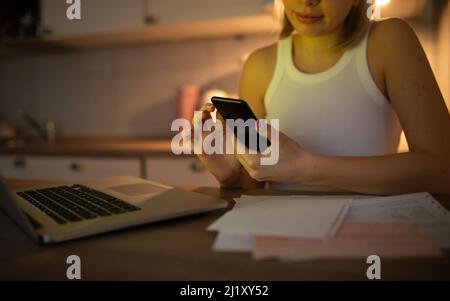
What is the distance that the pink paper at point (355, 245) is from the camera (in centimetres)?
39

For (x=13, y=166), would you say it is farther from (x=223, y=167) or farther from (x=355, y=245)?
(x=355, y=245)

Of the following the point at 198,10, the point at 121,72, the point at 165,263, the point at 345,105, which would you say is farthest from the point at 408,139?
the point at 121,72

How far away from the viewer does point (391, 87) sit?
0.86 meters

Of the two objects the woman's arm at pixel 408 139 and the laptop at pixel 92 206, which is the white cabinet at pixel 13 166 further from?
the woman's arm at pixel 408 139

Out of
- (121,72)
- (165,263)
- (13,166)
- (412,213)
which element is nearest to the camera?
(165,263)

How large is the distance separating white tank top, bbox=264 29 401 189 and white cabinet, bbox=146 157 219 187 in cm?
63

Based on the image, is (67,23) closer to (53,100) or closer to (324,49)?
(53,100)

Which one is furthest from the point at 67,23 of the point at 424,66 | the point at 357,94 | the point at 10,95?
the point at 424,66

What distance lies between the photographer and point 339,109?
99 centimetres

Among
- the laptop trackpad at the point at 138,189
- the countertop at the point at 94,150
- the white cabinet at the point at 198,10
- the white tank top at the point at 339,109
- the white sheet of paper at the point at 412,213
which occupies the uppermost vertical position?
the white cabinet at the point at 198,10

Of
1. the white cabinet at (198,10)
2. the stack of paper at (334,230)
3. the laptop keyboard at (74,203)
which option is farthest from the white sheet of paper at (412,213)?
the white cabinet at (198,10)

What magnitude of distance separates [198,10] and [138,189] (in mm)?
1344

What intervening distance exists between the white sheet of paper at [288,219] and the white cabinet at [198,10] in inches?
51.8

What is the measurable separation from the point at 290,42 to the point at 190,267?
84 centimetres
